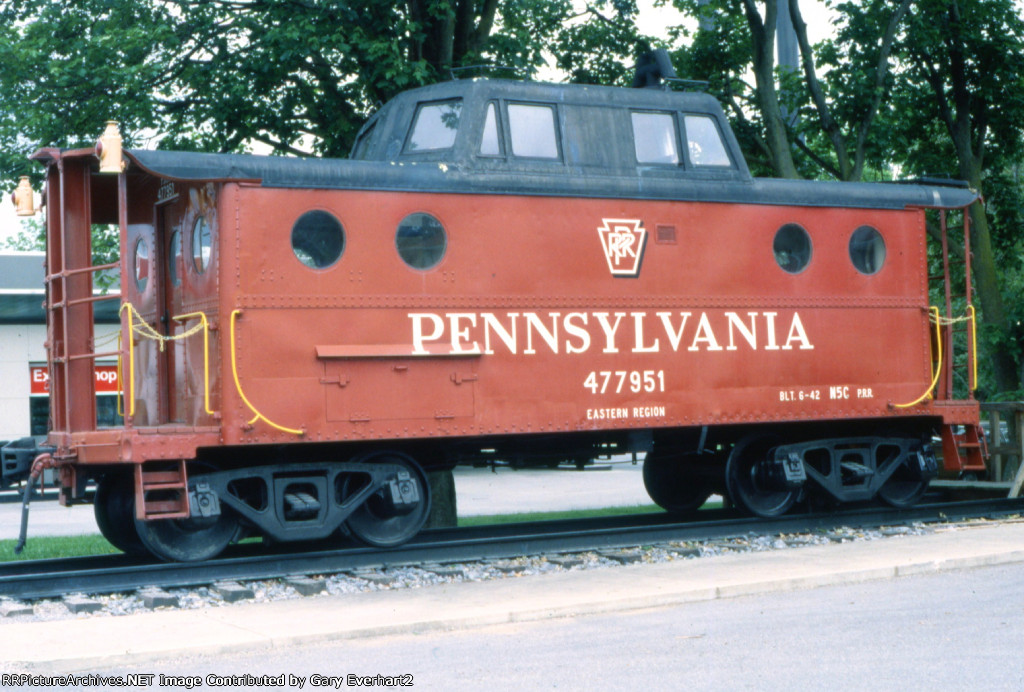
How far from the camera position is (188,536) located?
10.4 meters

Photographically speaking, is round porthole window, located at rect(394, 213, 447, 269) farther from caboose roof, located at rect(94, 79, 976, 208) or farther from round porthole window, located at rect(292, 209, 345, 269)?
round porthole window, located at rect(292, 209, 345, 269)

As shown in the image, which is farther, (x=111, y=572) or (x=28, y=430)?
(x=28, y=430)

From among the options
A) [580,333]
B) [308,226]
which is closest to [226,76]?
[308,226]

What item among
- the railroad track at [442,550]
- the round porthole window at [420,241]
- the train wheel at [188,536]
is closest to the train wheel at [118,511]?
the railroad track at [442,550]

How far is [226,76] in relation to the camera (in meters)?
13.9

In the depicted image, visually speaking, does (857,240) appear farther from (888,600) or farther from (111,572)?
(111,572)

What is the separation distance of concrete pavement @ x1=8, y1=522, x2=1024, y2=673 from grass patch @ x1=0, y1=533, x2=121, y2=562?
4.39 meters

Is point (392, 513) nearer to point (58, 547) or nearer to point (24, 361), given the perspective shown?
point (58, 547)

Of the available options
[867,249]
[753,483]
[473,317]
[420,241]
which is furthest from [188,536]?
[867,249]

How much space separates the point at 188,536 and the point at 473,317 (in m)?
3.03

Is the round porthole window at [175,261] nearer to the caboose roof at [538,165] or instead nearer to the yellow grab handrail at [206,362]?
the caboose roof at [538,165]

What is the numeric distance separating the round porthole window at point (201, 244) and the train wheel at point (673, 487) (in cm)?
582

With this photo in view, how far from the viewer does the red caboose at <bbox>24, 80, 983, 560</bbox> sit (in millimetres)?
10148

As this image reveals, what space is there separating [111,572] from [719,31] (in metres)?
11.7
